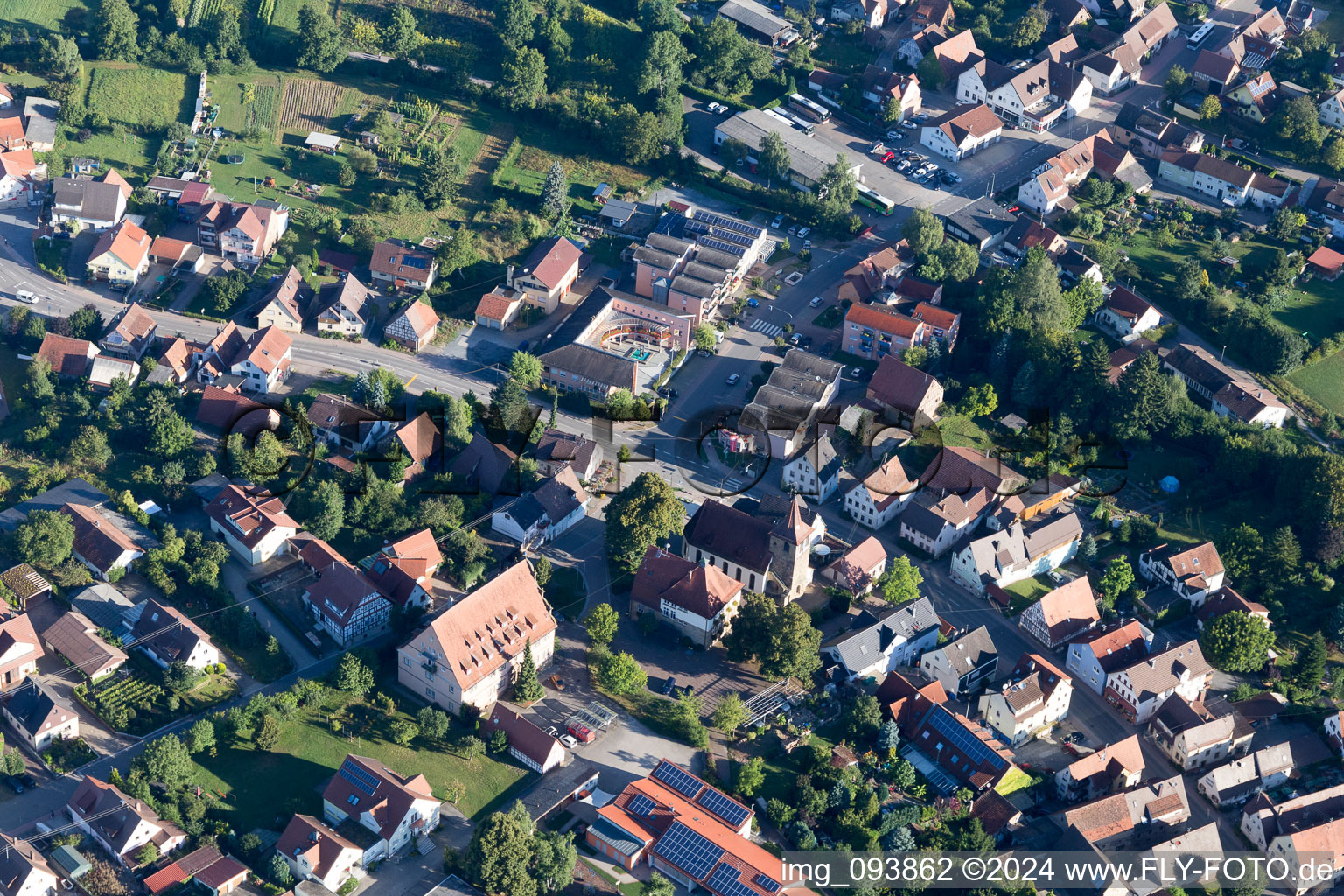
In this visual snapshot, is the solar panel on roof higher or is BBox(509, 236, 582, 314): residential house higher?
BBox(509, 236, 582, 314): residential house

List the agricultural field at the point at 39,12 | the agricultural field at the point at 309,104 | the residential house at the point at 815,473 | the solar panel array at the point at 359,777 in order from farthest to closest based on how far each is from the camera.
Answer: the agricultural field at the point at 39,12 < the agricultural field at the point at 309,104 < the residential house at the point at 815,473 < the solar panel array at the point at 359,777

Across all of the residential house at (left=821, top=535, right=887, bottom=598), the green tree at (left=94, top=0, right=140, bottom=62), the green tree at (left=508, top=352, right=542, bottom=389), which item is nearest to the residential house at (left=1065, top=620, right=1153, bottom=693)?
the residential house at (left=821, top=535, right=887, bottom=598)

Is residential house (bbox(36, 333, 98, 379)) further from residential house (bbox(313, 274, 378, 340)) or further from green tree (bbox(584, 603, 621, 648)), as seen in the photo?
green tree (bbox(584, 603, 621, 648))

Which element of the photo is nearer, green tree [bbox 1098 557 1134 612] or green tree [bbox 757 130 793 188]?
green tree [bbox 1098 557 1134 612]

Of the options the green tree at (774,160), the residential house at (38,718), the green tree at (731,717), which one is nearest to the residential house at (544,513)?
the green tree at (731,717)

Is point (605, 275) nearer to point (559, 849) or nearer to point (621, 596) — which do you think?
point (621, 596)

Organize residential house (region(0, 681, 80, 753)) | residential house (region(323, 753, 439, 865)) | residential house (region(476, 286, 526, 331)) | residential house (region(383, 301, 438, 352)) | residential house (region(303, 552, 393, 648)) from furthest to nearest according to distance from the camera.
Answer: residential house (region(476, 286, 526, 331)) → residential house (region(383, 301, 438, 352)) → residential house (region(303, 552, 393, 648)) → residential house (region(0, 681, 80, 753)) → residential house (region(323, 753, 439, 865))

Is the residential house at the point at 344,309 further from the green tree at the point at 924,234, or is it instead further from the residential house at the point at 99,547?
the green tree at the point at 924,234
